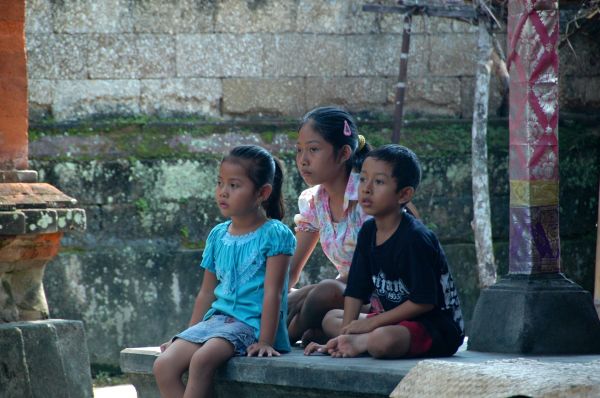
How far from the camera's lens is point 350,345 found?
5.19 meters

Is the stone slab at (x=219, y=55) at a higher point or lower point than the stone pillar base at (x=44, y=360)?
higher

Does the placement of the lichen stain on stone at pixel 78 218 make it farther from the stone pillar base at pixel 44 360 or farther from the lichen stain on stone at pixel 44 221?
the stone pillar base at pixel 44 360

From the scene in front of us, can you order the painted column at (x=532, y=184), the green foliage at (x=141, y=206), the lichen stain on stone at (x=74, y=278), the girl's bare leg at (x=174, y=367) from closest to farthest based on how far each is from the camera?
the girl's bare leg at (x=174, y=367) → the painted column at (x=532, y=184) → the lichen stain on stone at (x=74, y=278) → the green foliage at (x=141, y=206)

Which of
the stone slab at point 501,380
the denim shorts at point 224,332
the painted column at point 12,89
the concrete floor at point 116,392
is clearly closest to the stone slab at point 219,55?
the concrete floor at point 116,392

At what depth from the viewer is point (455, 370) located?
457cm

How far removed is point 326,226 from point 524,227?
87cm

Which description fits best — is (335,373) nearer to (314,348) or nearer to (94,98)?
(314,348)

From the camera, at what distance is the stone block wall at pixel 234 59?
9.62m

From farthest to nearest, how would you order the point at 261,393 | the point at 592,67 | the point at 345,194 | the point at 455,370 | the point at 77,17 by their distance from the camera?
the point at 592,67
the point at 77,17
the point at 345,194
the point at 261,393
the point at 455,370

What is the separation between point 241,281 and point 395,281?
0.70m

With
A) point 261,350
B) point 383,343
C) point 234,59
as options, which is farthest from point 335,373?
point 234,59

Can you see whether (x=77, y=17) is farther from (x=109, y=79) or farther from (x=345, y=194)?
(x=345, y=194)

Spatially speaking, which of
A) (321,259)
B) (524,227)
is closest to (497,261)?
(321,259)

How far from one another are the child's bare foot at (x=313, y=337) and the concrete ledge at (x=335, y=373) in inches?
5.0
